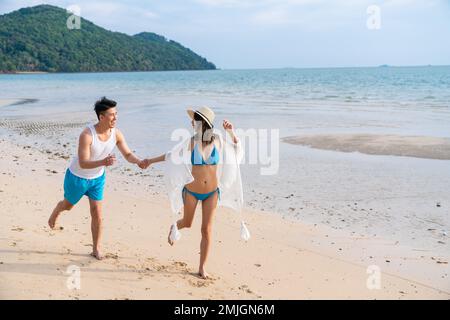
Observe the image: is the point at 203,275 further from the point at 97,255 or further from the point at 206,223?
the point at 97,255

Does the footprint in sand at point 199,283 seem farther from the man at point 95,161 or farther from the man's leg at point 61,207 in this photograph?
the man's leg at point 61,207

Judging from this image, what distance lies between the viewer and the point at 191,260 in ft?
18.1

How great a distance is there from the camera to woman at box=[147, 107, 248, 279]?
4.80 metres

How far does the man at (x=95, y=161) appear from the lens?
4797mm

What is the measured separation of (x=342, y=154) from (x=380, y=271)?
7.67m

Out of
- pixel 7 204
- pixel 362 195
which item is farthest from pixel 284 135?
pixel 7 204

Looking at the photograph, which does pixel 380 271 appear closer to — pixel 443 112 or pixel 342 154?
pixel 342 154

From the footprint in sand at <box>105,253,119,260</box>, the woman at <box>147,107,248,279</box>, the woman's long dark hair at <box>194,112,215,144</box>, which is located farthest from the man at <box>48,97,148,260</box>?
the woman's long dark hair at <box>194,112,215,144</box>

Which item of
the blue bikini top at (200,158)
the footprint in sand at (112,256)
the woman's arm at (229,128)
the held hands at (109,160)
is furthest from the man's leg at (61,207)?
the woman's arm at (229,128)

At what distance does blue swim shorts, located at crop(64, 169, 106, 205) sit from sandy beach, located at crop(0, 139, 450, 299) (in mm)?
676

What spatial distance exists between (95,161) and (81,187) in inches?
16.7

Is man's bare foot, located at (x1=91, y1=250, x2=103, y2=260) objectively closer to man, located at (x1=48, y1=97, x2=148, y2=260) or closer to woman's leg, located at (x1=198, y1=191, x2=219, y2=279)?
man, located at (x1=48, y1=97, x2=148, y2=260)

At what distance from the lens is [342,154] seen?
12.8 m
